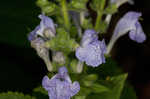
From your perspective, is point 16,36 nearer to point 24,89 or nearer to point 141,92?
point 24,89

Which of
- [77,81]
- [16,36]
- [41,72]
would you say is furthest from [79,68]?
[41,72]

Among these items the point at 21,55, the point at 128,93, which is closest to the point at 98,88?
the point at 128,93

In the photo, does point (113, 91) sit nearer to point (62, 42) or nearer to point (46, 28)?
point (62, 42)

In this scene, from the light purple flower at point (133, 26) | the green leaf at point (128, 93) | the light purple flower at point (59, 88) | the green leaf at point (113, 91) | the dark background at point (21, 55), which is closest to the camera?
the light purple flower at point (59, 88)

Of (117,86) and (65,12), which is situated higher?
(65,12)

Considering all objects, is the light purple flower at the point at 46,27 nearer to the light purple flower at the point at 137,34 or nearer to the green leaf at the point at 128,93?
the light purple flower at the point at 137,34

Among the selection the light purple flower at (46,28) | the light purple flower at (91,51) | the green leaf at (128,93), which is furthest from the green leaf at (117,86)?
the light purple flower at (46,28)
